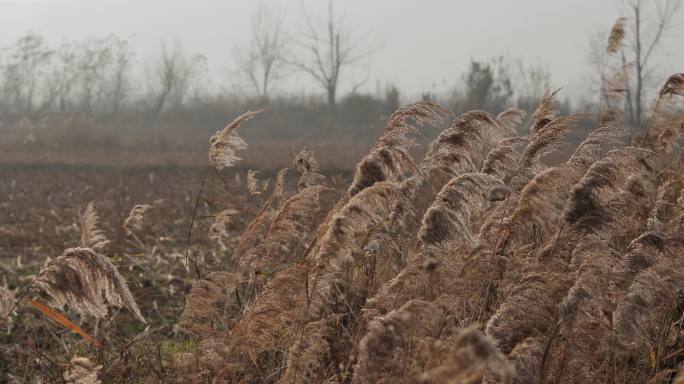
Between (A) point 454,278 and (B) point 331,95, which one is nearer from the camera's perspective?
(A) point 454,278

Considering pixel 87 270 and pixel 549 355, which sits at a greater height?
pixel 87 270

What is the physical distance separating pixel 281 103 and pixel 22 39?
20.8 metres

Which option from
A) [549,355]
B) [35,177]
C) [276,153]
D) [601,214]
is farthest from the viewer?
[276,153]

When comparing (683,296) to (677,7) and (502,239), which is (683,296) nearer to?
(502,239)

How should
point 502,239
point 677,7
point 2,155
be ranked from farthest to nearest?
point 677,7, point 2,155, point 502,239

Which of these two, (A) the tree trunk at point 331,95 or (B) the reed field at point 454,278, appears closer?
(B) the reed field at point 454,278

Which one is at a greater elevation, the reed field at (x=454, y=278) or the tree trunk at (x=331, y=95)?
the tree trunk at (x=331, y=95)

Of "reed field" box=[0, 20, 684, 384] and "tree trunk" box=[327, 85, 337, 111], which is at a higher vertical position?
"tree trunk" box=[327, 85, 337, 111]

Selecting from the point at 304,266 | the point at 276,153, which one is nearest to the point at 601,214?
the point at 304,266

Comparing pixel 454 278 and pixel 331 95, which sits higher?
pixel 331 95

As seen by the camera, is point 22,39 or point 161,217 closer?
point 161,217

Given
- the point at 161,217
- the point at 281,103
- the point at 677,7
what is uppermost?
the point at 677,7

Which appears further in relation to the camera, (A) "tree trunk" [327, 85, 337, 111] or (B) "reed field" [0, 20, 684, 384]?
(A) "tree trunk" [327, 85, 337, 111]

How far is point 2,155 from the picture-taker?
24.1m
